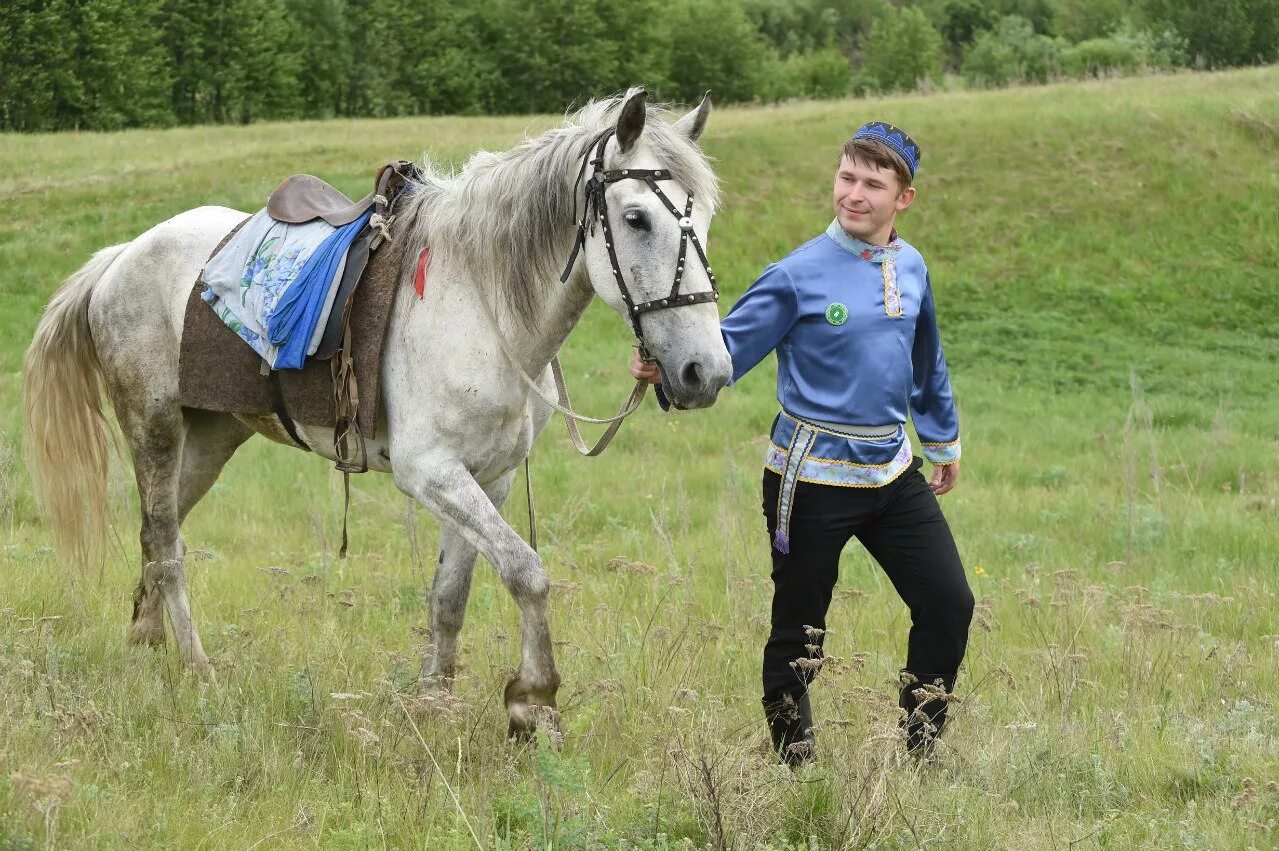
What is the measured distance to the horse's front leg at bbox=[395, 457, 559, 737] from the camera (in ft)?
12.8

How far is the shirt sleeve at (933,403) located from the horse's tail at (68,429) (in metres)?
3.56

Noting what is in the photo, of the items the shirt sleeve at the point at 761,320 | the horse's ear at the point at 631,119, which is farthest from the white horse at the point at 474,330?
the shirt sleeve at the point at 761,320

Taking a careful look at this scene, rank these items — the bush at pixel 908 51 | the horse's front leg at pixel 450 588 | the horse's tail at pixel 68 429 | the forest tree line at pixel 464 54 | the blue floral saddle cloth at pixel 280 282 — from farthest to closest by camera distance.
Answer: the bush at pixel 908 51 < the forest tree line at pixel 464 54 < the horse's tail at pixel 68 429 < the horse's front leg at pixel 450 588 < the blue floral saddle cloth at pixel 280 282

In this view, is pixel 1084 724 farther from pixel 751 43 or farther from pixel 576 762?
pixel 751 43

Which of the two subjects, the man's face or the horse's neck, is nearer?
the man's face

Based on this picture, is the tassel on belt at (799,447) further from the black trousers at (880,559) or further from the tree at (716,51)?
the tree at (716,51)

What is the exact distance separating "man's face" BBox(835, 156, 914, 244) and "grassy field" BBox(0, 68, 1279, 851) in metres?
1.43

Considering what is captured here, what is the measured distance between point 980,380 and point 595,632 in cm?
921

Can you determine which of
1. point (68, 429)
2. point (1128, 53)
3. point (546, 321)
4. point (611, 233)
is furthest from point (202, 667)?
point (1128, 53)

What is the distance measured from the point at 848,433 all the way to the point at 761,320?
44 cm

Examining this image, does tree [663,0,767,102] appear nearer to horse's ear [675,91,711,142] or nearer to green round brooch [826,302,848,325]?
horse's ear [675,91,711,142]

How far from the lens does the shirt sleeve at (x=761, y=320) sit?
3.79 m

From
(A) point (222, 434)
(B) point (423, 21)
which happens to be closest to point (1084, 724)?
(A) point (222, 434)

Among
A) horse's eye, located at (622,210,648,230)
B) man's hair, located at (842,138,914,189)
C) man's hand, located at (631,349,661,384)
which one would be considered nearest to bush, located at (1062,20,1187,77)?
man's hair, located at (842,138,914,189)
